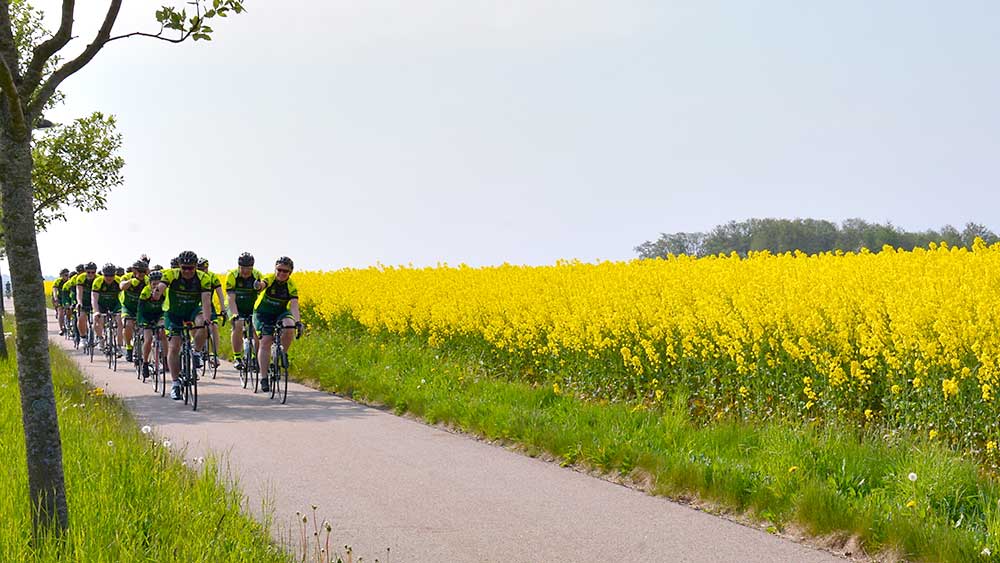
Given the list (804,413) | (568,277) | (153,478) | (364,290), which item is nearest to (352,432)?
(153,478)

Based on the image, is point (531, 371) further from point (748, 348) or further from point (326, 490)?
point (326, 490)

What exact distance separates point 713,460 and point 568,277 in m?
10.1

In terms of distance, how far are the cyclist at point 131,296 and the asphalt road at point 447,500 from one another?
8362 millimetres

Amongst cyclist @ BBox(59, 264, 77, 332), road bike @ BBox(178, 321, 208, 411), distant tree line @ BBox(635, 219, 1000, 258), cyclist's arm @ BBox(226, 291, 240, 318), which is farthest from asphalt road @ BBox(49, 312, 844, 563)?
distant tree line @ BBox(635, 219, 1000, 258)

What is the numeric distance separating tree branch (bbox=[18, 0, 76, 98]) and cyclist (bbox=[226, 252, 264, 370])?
10330 mm

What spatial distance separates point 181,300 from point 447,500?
9214 mm

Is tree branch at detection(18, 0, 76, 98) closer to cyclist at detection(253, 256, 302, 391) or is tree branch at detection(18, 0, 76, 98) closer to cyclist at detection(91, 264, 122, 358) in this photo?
cyclist at detection(253, 256, 302, 391)

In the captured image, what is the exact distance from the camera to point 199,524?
5.72 m

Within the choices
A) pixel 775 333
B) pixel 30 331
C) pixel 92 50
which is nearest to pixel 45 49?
pixel 92 50

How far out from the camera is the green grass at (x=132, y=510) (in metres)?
5.19

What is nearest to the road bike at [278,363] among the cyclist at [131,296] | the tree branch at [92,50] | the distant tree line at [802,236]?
the cyclist at [131,296]

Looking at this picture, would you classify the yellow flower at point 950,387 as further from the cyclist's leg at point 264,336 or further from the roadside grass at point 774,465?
the cyclist's leg at point 264,336

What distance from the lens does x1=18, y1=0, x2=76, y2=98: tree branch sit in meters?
5.63

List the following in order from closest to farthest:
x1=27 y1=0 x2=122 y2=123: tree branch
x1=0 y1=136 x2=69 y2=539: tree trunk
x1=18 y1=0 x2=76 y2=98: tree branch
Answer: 1. x1=0 y1=136 x2=69 y2=539: tree trunk
2. x1=18 y1=0 x2=76 y2=98: tree branch
3. x1=27 y1=0 x2=122 y2=123: tree branch
